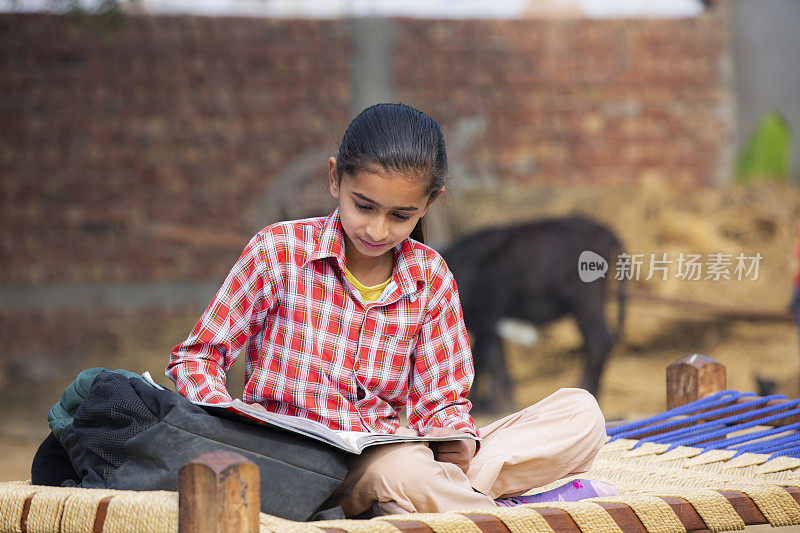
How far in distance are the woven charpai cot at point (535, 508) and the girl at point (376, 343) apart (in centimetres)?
11

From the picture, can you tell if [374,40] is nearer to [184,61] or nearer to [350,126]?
[184,61]

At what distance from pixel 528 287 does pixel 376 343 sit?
318cm

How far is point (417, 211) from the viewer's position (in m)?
1.40

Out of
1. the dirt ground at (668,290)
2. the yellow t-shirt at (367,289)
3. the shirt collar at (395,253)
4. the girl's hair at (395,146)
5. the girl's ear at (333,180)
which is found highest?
the girl's hair at (395,146)

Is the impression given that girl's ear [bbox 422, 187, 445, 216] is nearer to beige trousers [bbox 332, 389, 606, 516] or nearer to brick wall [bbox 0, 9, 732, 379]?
beige trousers [bbox 332, 389, 606, 516]

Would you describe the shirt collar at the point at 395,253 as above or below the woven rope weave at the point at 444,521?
above

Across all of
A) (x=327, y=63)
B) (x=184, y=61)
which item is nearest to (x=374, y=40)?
(x=327, y=63)

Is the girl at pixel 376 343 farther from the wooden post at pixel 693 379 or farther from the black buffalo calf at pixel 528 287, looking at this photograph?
the black buffalo calf at pixel 528 287

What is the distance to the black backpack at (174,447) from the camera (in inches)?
46.6

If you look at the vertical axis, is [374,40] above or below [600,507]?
above

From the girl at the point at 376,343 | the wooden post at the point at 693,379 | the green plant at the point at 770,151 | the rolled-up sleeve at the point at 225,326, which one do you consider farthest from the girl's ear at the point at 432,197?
the green plant at the point at 770,151

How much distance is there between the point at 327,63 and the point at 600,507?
4.91m

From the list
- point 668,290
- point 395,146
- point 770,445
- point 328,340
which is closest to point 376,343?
point 328,340

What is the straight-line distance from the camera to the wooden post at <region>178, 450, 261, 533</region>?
101 centimetres
